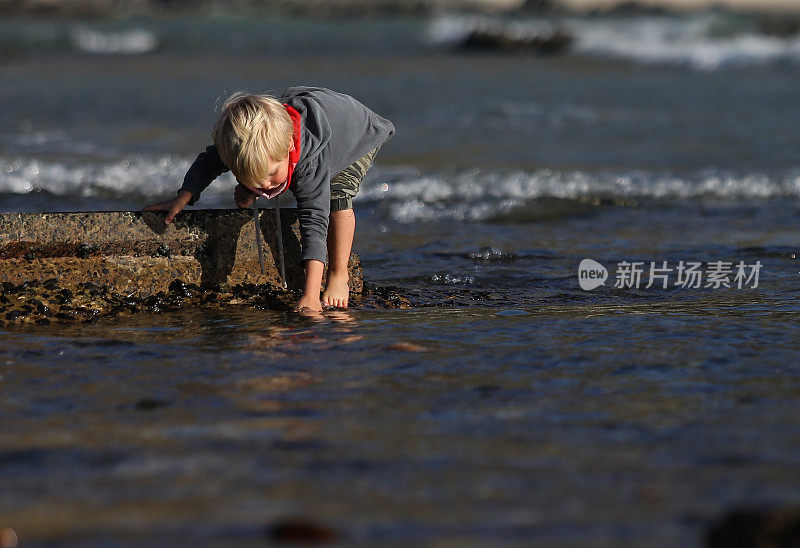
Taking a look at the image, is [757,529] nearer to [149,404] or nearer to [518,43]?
[149,404]

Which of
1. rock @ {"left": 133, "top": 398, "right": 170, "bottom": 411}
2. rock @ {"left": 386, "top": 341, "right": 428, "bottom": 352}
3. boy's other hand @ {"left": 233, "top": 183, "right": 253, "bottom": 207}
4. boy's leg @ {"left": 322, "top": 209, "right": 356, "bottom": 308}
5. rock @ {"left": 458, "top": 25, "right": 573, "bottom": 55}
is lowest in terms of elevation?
rock @ {"left": 133, "top": 398, "right": 170, "bottom": 411}

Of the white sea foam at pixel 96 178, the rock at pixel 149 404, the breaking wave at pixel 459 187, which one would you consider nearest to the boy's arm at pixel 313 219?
the rock at pixel 149 404

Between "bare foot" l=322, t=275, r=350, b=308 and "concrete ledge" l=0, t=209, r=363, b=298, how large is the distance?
0.18m

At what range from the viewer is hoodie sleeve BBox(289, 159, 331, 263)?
4.12 meters

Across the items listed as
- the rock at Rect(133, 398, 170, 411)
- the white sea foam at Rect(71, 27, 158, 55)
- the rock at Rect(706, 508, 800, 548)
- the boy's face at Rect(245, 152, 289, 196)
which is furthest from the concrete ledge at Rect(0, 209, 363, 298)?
the white sea foam at Rect(71, 27, 158, 55)

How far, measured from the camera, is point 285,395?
118 inches

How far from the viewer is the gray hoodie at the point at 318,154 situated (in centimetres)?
412

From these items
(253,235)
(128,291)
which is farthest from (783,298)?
(128,291)

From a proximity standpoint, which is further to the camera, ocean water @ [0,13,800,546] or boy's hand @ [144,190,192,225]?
boy's hand @ [144,190,192,225]

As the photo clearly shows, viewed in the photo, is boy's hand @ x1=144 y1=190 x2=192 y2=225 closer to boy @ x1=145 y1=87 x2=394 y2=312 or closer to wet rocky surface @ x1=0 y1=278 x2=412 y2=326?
boy @ x1=145 y1=87 x2=394 y2=312

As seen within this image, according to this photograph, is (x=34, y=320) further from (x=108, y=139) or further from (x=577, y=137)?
(x=577, y=137)

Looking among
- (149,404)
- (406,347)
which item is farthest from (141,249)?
(149,404)

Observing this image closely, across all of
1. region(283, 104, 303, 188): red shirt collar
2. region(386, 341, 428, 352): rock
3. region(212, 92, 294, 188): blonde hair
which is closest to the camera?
region(386, 341, 428, 352): rock

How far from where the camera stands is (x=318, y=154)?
4.12 m
